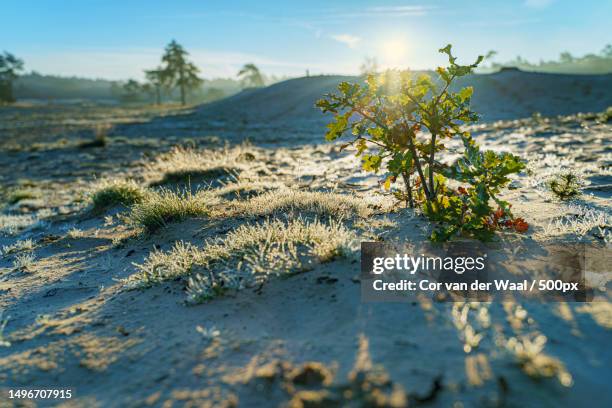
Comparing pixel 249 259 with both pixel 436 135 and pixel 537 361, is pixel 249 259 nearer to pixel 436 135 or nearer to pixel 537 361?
pixel 537 361

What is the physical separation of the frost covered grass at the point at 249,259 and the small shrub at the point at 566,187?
3.03 meters

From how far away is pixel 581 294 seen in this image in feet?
9.23

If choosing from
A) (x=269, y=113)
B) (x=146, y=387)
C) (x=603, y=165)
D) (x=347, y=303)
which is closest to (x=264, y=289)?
(x=347, y=303)

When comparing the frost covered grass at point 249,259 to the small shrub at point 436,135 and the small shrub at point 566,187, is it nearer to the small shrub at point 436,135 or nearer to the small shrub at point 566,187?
→ the small shrub at point 436,135

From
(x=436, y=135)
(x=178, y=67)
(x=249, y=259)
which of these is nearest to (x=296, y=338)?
(x=249, y=259)

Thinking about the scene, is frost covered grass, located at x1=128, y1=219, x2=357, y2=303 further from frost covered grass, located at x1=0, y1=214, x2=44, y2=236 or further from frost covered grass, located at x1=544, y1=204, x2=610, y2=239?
frost covered grass, located at x1=0, y1=214, x2=44, y2=236

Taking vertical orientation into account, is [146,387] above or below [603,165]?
below

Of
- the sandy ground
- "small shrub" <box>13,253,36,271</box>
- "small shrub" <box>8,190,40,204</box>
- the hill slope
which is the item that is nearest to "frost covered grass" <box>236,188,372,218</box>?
the sandy ground

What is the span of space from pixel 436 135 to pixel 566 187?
7.19 ft

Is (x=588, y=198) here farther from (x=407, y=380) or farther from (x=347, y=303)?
(x=407, y=380)

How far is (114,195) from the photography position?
7.69m

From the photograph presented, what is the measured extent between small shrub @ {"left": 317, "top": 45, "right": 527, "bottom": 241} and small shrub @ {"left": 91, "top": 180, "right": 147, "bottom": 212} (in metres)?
4.86

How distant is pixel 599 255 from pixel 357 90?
2.45 metres

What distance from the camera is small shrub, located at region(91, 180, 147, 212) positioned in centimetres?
762
